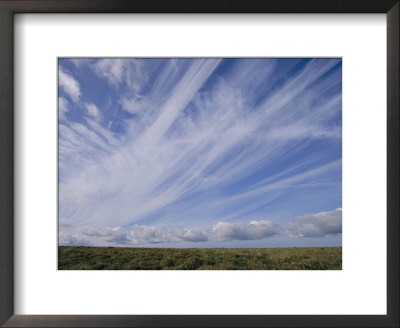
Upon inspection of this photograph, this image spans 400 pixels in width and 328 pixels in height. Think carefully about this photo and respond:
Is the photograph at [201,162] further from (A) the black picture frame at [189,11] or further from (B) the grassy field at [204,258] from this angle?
(A) the black picture frame at [189,11]

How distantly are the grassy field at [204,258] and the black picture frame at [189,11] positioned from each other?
0.43 metres

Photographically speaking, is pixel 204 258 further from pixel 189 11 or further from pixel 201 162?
pixel 189 11

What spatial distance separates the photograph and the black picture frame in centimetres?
41

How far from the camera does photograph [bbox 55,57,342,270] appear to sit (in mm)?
2533

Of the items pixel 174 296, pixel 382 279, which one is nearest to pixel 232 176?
pixel 174 296

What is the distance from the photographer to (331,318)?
2020 millimetres

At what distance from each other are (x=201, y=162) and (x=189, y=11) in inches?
54.4

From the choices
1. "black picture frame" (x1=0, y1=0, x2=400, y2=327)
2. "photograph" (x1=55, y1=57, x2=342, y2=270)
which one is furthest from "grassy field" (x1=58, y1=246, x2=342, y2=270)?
"black picture frame" (x1=0, y1=0, x2=400, y2=327)

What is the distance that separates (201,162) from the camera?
114 inches

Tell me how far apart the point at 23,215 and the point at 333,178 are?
8.43ft

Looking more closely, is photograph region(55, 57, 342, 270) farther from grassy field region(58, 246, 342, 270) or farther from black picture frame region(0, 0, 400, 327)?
black picture frame region(0, 0, 400, 327)

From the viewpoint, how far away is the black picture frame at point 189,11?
6.43 feet

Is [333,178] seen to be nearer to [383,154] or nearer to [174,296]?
[383,154]

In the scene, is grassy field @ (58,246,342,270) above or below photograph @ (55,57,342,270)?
below
